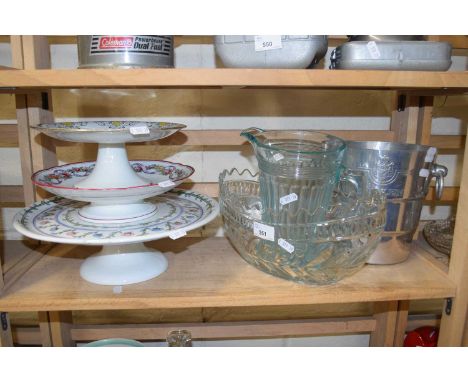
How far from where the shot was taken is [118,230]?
0.58 meters

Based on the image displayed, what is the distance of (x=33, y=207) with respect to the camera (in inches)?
26.7

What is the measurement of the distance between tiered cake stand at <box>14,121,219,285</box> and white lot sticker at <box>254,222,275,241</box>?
0.25 feet

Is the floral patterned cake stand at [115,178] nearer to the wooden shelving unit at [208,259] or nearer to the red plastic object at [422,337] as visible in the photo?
the wooden shelving unit at [208,259]

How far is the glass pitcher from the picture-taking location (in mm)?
617

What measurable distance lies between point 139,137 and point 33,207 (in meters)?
0.26

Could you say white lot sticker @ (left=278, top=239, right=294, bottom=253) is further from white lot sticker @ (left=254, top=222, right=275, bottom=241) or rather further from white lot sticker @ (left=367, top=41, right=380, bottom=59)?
white lot sticker @ (left=367, top=41, right=380, bottom=59)

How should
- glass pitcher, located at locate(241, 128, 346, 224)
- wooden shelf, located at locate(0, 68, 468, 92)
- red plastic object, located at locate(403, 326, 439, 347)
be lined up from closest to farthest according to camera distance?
wooden shelf, located at locate(0, 68, 468, 92) → glass pitcher, located at locate(241, 128, 346, 224) → red plastic object, located at locate(403, 326, 439, 347)

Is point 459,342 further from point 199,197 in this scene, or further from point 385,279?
point 199,197

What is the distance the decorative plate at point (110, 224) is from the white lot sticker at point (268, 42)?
0.27 metres

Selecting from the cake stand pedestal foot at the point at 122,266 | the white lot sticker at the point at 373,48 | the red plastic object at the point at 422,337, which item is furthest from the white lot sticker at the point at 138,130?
the red plastic object at the point at 422,337

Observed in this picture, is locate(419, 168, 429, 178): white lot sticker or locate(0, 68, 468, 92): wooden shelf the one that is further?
locate(419, 168, 429, 178): white lot sticker

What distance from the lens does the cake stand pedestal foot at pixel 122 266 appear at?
2.05 ft

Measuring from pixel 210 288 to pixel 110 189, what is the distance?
8.5 inches

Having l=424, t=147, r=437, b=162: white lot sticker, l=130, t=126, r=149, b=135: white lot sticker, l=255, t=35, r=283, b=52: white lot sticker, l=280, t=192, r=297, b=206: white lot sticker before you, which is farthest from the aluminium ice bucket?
l=130, t=126, r=149, b=135: white lot sticker
